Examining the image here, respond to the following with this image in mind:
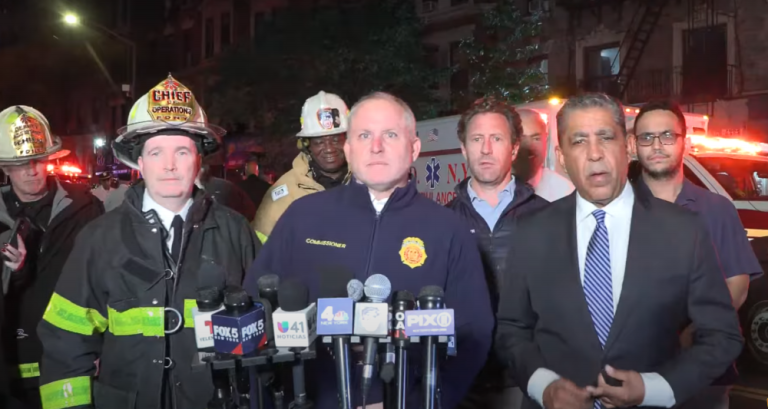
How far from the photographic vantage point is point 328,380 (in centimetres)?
276

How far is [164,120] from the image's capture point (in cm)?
320

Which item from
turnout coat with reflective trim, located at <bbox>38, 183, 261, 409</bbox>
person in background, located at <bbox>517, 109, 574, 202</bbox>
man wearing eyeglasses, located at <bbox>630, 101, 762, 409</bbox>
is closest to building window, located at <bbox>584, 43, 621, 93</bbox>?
person in background, located at <bbox>517, 109, 574, 202</bbox>

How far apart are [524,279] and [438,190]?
7.88 meters

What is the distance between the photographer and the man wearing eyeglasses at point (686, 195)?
3.49 m

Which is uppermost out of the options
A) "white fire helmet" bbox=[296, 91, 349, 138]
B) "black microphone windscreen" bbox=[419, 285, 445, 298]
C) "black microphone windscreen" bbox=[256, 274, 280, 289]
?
"white fire helmet" bbox=[296, 91, 349, 138]

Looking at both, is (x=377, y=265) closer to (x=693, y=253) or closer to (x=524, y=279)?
(x=524, y=279)

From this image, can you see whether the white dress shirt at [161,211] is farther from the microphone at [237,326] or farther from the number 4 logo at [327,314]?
the number 4 logo at [327,314]

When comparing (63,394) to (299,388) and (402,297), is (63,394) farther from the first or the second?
(402,297)

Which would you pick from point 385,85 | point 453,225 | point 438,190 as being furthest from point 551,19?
point 453,225

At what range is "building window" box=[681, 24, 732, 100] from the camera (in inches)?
722

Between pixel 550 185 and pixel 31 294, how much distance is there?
12.8ft

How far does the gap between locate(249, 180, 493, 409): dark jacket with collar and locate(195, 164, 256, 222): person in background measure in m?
3.45

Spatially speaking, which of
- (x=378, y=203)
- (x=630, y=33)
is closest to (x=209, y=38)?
(x=630, y=33)

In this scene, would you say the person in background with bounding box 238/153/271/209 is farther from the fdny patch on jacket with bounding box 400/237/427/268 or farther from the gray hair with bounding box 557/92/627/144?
the gray hair with bounding box 557/92/627/144
